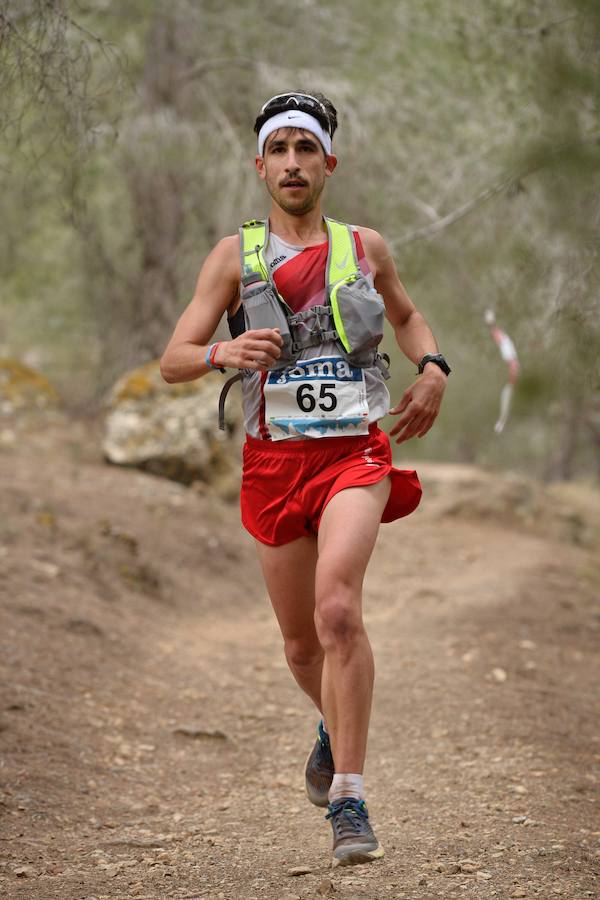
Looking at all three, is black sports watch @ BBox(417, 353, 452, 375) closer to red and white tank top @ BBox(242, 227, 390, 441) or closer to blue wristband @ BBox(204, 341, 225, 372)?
red and white tank top @ BBox(242, 227, 390, 441)

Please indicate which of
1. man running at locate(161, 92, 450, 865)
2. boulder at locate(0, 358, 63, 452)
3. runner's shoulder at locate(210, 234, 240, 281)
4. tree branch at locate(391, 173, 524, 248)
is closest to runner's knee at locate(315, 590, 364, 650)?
man running at locate(161, 92, 450, 865)

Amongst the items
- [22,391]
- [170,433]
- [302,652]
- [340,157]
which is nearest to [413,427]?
[302,652]

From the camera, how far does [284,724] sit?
19.7 feet

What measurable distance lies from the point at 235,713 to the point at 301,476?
2.97 meters

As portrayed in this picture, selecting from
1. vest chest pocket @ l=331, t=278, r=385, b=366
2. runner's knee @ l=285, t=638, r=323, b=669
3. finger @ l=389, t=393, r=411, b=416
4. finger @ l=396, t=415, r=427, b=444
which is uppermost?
vest chest pocket @ l=331, t=278, r=385, b=366

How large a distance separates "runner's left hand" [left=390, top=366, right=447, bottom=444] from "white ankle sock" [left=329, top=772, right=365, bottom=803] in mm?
1098

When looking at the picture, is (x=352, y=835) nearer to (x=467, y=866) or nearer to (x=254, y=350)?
(x=467, y=866)

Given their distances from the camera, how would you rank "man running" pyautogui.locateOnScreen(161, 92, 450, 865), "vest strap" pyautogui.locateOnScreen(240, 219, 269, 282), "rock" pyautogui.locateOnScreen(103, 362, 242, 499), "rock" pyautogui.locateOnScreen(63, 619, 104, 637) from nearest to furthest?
"man running" pyautogui.locateOnScreen(161, 92, 450, 865), "vest strap" pyautogui.locateOnScreen(240, 219, 269, 282), "rock" pyautogui.locateOnScreen(63, 619, 104, 637), "rock" pyautogui.locateOnScreen(103, 362, 242, 499)

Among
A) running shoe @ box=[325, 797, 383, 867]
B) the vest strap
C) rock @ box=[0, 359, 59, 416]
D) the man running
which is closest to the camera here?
running shoe @ box=[325, 797, 383, 867]

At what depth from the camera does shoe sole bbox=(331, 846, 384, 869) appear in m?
3.23

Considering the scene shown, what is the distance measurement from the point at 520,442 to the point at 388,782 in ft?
86.5

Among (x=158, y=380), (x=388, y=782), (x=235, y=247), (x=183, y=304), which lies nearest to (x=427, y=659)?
(x=388, y=782)

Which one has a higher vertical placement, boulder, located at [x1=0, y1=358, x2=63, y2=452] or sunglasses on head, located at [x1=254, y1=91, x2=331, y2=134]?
boulder, located at [x1=0, y1=358, x2=63, y2=452]

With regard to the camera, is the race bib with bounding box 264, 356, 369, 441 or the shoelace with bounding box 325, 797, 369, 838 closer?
the shoelace with bounding box 325, 797, 369, 838
